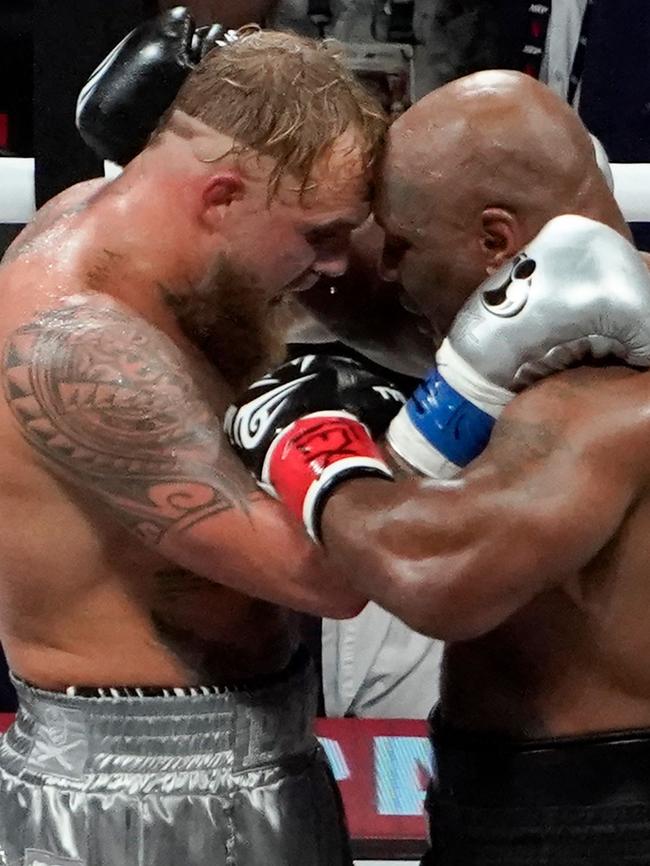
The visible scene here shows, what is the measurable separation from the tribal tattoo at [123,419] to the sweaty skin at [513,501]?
0.47 feet

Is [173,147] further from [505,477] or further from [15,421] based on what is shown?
[505,477]

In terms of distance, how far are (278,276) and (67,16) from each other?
1050 millimetres

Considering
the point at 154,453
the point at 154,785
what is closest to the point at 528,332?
the point at 154,453

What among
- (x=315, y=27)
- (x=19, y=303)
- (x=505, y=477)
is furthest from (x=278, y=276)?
(x=315, y=27)

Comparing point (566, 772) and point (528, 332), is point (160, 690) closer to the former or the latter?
point (566, 772)

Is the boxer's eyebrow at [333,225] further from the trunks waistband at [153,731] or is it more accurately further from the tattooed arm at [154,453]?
the trunks waistband at [153,731]

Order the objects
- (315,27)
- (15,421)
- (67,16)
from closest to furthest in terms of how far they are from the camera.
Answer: (15,421) → (67,16) → (315,27)

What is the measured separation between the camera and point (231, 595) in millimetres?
1382

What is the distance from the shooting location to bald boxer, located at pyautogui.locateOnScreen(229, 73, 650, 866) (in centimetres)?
114

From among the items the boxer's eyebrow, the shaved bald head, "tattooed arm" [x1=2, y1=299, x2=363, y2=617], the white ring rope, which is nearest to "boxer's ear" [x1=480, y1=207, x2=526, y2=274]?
the shaved bald head

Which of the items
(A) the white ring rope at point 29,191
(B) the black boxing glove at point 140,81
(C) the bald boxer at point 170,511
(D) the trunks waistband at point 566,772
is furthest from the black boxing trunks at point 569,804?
(A) the white ring rope at point 29,191

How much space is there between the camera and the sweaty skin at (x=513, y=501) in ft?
3.70

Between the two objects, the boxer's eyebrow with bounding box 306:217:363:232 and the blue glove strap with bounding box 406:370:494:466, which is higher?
the boxer's eyebrow with bounding box 306:217:363:232

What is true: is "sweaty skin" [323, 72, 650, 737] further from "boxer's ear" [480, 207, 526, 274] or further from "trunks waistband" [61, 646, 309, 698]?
"trunks waistband" [61, 646, 309, 698]
